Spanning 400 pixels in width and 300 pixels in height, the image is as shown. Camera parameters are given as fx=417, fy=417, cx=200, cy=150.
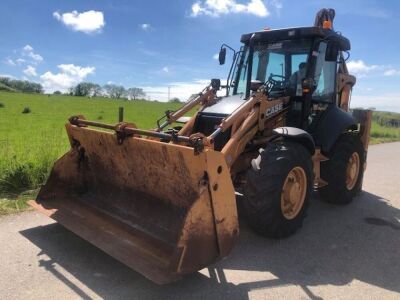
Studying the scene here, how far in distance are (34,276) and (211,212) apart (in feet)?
5.67

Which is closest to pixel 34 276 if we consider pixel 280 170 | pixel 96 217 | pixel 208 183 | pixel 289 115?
pixel 96 217

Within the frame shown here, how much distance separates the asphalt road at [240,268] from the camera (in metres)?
3.68

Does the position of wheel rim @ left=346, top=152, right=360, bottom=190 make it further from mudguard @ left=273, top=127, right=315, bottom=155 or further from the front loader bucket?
the front loader bucket

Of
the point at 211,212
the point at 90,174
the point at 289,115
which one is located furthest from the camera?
the point at 289,115

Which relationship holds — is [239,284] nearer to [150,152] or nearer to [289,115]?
[150,152]

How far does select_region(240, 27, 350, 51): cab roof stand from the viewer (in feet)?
18.7

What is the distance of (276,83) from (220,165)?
2.49 m

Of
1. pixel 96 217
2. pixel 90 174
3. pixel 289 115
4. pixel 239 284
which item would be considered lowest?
pixel 239 284

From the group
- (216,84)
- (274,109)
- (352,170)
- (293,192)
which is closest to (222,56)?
(216,84)

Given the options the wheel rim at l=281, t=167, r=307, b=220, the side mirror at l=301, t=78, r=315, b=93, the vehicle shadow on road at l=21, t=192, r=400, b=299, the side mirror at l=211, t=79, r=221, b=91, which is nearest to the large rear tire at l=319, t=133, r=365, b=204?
the vehicle shadow on road at l=21, t=192, r=400, b=299

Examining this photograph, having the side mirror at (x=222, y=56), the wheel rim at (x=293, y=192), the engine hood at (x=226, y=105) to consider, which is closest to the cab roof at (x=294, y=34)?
the side mirror at (x=222, y=56)

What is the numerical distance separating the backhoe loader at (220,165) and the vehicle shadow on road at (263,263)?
232 mm

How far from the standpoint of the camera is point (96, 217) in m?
4.73

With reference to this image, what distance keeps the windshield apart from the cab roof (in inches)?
3.2
